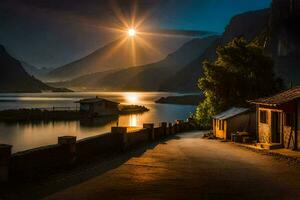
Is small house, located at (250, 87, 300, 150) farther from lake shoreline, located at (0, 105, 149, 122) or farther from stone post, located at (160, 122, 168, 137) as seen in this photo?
lake shoreline, located at (0, 105, 149, 122)

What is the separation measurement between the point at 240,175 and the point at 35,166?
26.2 feet

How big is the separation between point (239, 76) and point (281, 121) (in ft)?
97.8

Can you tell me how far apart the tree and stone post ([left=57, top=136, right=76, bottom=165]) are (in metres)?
42.8

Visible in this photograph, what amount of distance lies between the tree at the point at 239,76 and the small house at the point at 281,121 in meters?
24.6

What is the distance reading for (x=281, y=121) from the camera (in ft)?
96.9

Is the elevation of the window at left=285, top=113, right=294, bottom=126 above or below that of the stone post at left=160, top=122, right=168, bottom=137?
above

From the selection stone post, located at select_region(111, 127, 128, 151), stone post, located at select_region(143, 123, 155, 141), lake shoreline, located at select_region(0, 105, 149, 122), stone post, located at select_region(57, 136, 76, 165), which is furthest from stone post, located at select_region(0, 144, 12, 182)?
lake shoreline, located at select_region(0, 105, 149, 122)

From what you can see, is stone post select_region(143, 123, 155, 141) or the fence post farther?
the fence post

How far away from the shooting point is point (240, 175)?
1636 cm

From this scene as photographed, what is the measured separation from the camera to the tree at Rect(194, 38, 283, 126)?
191 feet

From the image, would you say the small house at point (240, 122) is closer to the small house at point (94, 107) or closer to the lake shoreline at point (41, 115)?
the lake shoreline at point (41, 115)

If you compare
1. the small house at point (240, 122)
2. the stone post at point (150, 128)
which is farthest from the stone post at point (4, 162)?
the small house at point (240, 122)

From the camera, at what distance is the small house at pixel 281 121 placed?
2728 centimetres

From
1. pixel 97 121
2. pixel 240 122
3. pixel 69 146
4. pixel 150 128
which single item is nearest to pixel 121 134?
pixel 69 146
